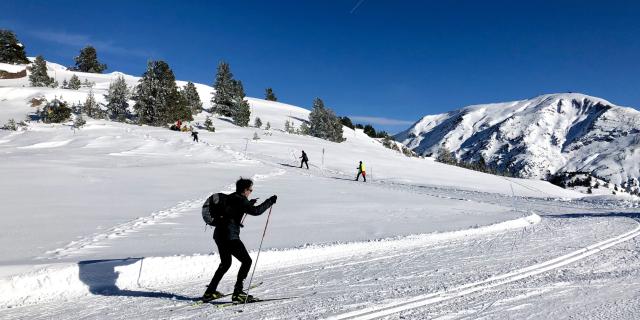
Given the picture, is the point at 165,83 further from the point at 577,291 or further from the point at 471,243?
the point at 577,291

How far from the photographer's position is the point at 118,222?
11594mm

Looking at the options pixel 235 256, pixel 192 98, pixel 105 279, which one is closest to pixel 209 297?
pixel 235 256

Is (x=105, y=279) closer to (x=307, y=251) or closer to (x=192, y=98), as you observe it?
(x=307, y=251)

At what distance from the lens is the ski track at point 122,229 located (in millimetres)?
8211

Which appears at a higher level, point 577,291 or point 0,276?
point 577,291

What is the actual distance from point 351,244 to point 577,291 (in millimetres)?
4750

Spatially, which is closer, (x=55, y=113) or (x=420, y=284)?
(x=420, y=284)

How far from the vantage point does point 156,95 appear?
172 feet

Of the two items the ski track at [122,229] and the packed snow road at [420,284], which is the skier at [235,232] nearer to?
the packed snow road at [420,284]

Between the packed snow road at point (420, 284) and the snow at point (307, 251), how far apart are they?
0.03 meters

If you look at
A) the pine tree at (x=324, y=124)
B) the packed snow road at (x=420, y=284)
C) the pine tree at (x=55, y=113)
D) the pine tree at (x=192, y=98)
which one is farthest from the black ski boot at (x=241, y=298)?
the pine tree at (x=324, y=124)

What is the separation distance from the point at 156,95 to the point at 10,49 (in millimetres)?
48770

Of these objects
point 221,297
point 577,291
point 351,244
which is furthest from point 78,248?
point 577,291

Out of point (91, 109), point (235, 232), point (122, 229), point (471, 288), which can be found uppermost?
point (91, 109)
